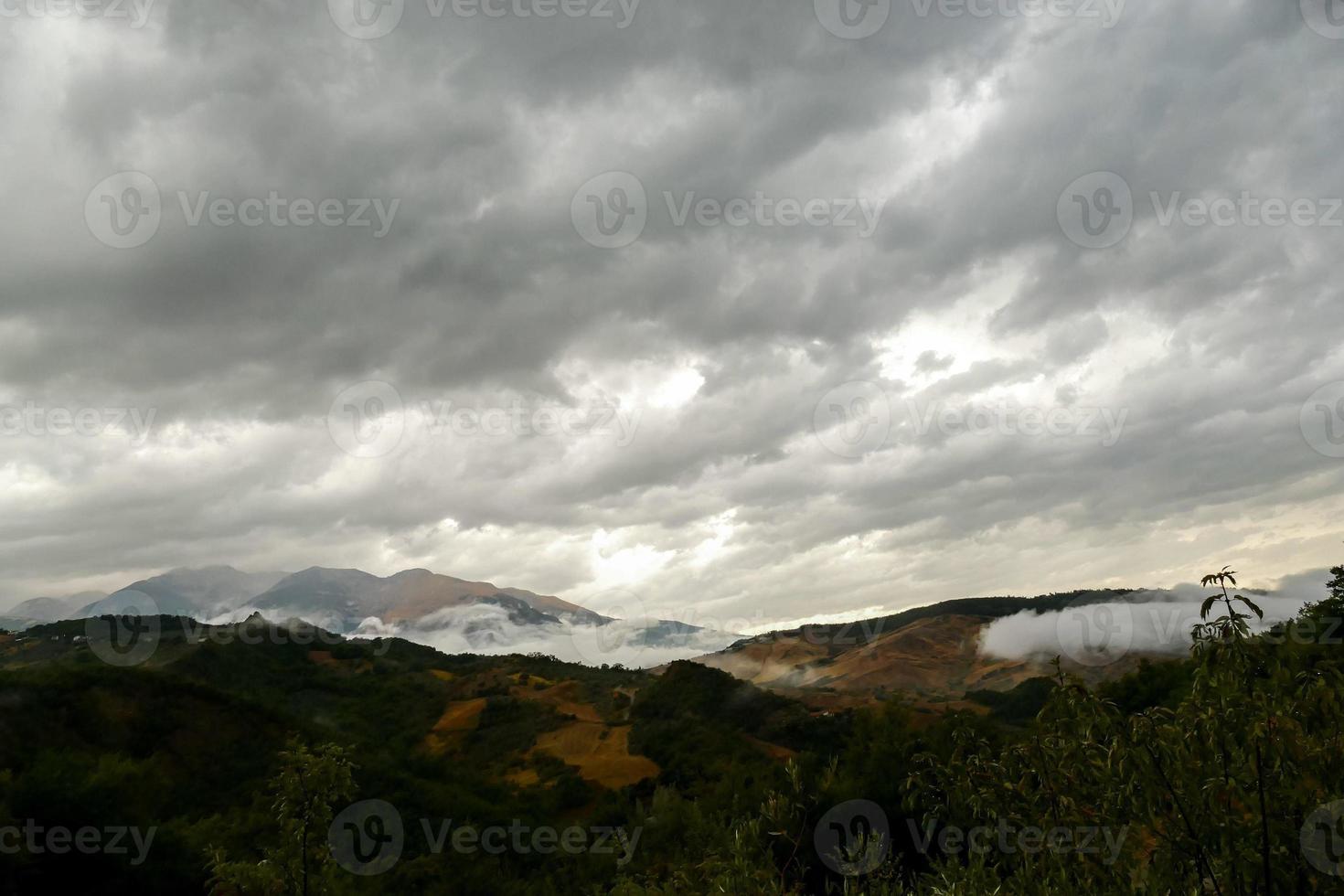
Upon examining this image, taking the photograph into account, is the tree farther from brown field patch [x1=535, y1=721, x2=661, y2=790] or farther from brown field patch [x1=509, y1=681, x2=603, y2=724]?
brown field patch [x1=509, y1=681, x2=603, y2=724]

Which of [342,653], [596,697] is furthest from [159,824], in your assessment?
[342,653]

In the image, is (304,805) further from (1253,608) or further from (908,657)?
(908,657)

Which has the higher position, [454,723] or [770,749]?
[770,749]

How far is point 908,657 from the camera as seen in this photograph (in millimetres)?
145875

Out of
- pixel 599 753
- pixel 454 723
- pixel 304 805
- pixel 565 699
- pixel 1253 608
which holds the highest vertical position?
pixel 1253 608

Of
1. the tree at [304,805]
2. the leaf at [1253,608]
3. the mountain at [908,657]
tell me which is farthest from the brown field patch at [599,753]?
the leaf at [1253,608]

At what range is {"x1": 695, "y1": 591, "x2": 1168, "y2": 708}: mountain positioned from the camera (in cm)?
12512

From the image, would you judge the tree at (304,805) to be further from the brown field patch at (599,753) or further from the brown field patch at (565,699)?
the brown field patch at (565,699)

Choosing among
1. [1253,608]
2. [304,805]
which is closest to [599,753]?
[304,805]

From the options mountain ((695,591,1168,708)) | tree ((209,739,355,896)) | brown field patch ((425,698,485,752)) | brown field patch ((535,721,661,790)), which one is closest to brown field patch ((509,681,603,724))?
brown field patch ((535,721,661,790))

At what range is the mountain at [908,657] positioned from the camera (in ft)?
411

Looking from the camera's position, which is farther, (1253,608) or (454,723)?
(454,723)

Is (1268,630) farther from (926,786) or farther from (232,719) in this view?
(232,719)

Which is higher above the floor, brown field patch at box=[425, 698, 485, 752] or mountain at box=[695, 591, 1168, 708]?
brown field patch at box=[425, 698, 485, 752]
